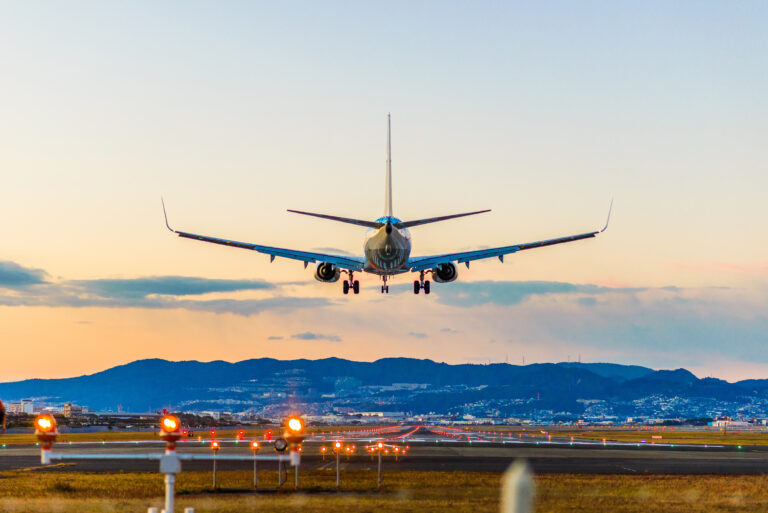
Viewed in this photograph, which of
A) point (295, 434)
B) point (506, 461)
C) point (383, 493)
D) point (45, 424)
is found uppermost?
point (45, 424)

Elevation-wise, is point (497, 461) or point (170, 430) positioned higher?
point (170, 430)

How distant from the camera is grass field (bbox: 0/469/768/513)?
42.4 meters

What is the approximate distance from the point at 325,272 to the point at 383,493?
27.7 meters

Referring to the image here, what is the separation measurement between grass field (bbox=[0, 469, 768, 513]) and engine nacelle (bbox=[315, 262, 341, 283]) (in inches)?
682

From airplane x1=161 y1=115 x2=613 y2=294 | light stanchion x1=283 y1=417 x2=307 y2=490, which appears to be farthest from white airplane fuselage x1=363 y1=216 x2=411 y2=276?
light stanchion x1=283 y1=417 x2=307 y2=490

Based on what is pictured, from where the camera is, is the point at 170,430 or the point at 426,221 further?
the point at 426,221

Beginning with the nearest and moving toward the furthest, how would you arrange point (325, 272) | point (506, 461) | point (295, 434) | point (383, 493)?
point (295, 434)
point (383, 493)
point (325, 272)
point (506, 461)

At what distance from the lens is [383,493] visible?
157 feet

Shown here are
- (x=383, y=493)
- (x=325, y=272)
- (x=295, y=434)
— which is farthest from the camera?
(x=325, y=272)

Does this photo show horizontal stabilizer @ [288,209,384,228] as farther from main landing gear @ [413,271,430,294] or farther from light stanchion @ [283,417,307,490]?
light stanchion @ [283,417,307,490]

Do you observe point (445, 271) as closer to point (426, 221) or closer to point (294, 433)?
point (426, 221)

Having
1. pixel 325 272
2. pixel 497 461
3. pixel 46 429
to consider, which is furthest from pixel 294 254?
pixel 46 429

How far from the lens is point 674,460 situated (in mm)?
81688

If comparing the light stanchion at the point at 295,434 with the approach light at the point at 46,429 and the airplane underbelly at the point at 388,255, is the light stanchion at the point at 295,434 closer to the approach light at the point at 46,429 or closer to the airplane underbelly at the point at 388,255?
the approach light at the point at 46,429
